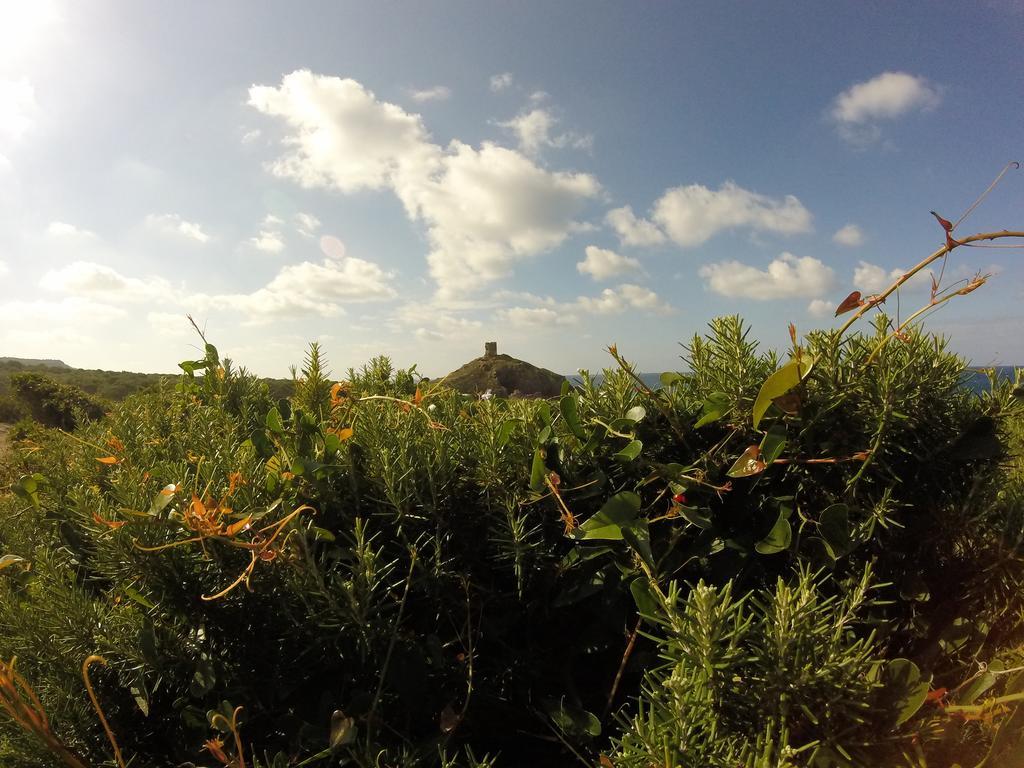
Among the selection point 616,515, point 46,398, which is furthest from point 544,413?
point 46,398

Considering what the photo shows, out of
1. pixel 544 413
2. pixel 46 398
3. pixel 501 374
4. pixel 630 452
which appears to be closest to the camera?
pixel 630 452

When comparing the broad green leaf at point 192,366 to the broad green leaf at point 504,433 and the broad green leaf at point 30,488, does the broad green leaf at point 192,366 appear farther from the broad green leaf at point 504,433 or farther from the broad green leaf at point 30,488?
the broad green leaf at point 504,433

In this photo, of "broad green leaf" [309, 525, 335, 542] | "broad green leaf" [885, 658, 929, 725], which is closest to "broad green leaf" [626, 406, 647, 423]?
"broad green leaf" [885, 658, 929, 725]

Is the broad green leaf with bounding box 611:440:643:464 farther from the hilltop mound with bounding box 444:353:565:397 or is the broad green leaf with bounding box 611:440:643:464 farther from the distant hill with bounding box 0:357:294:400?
the hilltop mound with bounding box 444:353:565:397

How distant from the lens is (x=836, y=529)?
0.98 metres

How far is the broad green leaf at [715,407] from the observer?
114 centimetres

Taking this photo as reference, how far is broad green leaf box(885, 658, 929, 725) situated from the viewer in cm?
77

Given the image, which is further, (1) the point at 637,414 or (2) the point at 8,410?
(2) the point at 8,410

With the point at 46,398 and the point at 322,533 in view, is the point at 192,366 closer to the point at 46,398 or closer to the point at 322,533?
the point at 322,533

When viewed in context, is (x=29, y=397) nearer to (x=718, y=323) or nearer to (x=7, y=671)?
(x=7, y=671)

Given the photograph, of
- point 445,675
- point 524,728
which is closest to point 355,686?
point 445,675

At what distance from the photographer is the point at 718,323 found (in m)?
1.25

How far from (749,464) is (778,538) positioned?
15 centimetres

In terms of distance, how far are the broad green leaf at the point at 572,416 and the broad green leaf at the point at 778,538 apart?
443mm
